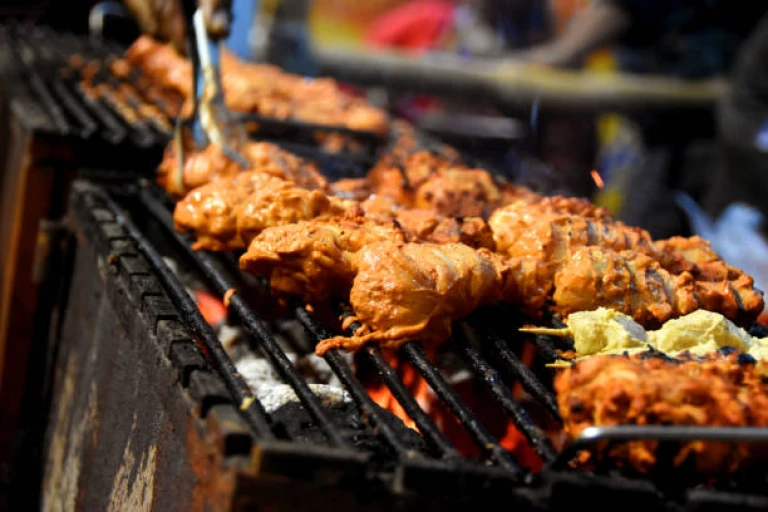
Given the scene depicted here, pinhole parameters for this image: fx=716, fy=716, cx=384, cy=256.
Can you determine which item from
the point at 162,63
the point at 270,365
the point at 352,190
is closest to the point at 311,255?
the point at 270,365

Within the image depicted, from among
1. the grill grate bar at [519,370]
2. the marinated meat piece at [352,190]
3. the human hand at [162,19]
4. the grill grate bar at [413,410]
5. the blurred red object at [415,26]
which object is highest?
the blurred red object at [415,26]

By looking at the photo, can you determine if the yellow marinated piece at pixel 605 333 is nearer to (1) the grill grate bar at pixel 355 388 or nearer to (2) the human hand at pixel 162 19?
(1) the grill grate bar at pixel 355 388

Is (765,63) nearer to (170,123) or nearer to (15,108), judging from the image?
(170,123)

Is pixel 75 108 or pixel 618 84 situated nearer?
pixel 75 108

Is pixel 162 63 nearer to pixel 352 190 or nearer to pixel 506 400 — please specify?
pixel 352 190

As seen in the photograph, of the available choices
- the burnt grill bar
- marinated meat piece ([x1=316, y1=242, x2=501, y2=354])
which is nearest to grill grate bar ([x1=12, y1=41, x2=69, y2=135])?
the burnt grill bar

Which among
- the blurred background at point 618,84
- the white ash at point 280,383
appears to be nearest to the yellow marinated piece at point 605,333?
the white ash at point 280,383
